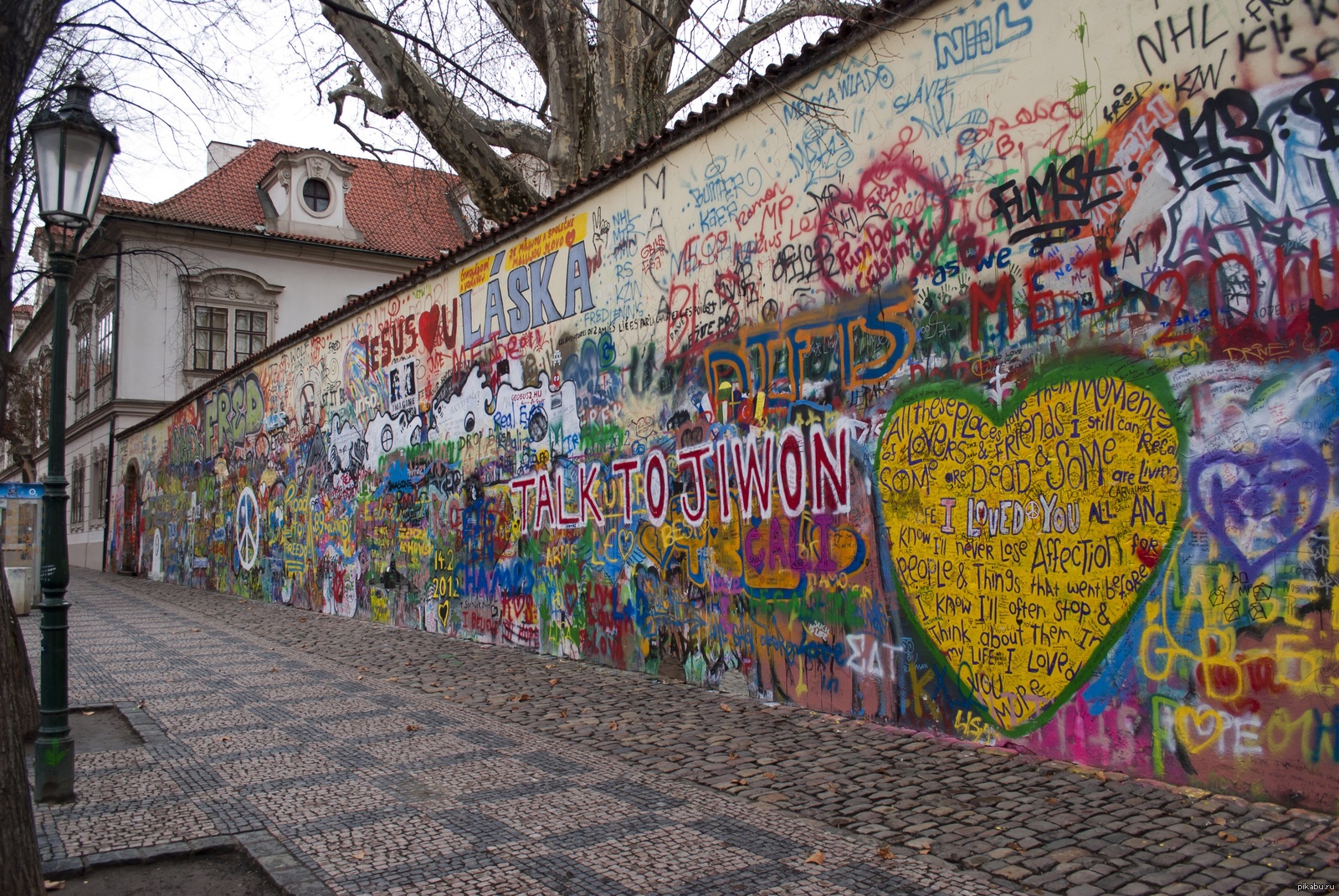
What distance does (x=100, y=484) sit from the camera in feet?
101

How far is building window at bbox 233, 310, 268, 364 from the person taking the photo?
29938 millimetres

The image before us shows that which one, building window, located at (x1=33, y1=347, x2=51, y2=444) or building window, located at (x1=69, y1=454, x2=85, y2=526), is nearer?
building window, located at (x1=69, y1=454, x2=85, y2=526)

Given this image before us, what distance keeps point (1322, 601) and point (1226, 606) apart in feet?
1.27

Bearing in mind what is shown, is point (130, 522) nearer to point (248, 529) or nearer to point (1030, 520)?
point (248, 529)

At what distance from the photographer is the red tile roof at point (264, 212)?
29.3 meters

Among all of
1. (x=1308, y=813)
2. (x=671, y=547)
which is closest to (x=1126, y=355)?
(x=1308, y=813)

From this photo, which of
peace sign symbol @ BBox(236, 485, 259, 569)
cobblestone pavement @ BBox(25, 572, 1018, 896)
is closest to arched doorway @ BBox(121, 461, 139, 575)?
peace sign symbol @ BBox(236, 485, 259, 569)

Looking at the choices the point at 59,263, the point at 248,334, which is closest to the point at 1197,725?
the point at 59,263

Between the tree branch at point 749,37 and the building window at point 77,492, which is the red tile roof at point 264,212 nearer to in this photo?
the building window at point 77,492

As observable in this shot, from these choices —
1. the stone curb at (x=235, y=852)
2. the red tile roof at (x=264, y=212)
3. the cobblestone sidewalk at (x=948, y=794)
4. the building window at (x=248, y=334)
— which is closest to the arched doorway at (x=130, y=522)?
the building window at (x=248, y=334)

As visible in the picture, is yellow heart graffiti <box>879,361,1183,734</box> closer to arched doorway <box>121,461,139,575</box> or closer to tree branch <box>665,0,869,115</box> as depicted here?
tree branch <box>665,0,869,115</box>

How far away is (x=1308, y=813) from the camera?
4.05 metres

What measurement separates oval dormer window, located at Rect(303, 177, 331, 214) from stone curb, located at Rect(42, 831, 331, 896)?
99.7 ft

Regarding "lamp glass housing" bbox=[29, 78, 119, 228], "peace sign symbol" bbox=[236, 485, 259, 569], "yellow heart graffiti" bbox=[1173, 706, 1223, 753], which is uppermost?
"lamp glass housing" bbox=[29, 78, 119, 228]
